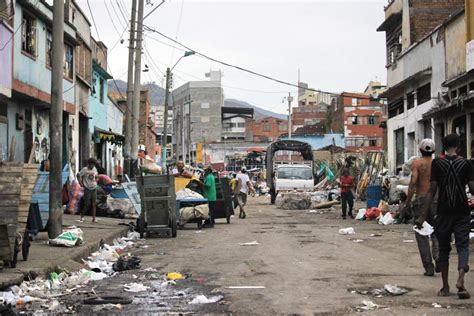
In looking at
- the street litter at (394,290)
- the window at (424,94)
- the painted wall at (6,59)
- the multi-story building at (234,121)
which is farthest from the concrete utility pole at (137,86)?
the multi-story building at (234,121)

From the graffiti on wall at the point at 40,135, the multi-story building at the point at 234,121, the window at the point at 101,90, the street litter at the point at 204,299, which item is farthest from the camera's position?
the multi-story building at the point at 234,121

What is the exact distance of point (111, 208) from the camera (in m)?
20.9

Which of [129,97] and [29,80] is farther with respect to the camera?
[129,97]

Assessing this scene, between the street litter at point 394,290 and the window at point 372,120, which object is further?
the window at point 372,120

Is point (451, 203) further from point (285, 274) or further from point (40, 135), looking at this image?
point (40, 135)

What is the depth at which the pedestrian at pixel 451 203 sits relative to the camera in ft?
25.1

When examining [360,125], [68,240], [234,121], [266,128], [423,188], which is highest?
[234,121]

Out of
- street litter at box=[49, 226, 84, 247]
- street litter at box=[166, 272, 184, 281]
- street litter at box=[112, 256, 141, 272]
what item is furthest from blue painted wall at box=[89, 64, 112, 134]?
street litter at box=[166, 272, 184, 281]

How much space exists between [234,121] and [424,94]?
112 m

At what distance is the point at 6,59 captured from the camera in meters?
15.9

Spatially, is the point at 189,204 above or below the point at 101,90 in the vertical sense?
below

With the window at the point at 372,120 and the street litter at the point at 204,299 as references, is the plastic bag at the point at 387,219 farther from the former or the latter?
the window at the point at 372,120

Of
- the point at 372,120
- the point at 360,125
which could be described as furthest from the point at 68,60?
the point at 372,120

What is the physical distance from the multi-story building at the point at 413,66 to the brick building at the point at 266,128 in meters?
92.0
